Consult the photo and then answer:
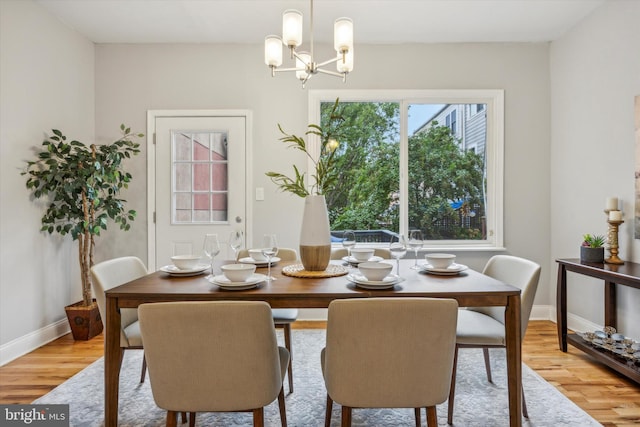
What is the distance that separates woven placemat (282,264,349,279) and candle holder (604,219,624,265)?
6.45 ft

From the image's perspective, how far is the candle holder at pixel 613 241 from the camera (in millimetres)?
2719

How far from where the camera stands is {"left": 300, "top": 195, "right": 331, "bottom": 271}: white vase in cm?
201

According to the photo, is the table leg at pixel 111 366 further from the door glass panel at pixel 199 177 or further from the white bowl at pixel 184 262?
the door glass panel at pixel 199 177

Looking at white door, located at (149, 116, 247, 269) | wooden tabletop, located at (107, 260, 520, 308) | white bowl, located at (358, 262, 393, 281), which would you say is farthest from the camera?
white door, located at (149, 116, 247, 269)

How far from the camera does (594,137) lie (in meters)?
3.10

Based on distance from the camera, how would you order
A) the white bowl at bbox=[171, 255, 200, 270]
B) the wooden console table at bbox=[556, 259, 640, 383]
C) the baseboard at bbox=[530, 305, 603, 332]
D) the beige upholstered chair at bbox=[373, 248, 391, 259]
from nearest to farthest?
the white bowl at bbox=[171, 255, 200, 270]
the wooden console table at bbox=[556, 259, 640, 383]
the beige upholstered chair at bbox=[373, 248, 391, 259]
the baseboard at bbox=[530, 305, 603, 332]

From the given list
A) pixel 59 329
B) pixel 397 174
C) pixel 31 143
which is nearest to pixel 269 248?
pixel 397 174

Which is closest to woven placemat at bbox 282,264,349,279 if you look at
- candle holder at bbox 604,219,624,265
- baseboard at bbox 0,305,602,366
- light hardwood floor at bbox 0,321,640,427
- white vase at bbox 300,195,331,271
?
white vase at bbox 300,195,331,271

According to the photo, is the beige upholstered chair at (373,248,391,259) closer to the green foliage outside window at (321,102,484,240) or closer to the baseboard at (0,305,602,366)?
the baseboard at (0,305,602,366)

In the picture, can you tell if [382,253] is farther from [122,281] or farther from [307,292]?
[122,281]

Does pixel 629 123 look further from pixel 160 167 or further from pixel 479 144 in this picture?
pixel 160 167

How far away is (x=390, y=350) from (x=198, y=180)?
2.86m

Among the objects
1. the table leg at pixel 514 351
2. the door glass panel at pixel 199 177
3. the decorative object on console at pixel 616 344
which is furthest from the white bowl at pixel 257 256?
the decorative object on console at pixel 616 344

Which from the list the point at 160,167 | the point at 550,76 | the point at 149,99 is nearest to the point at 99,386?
the point at 160,167
